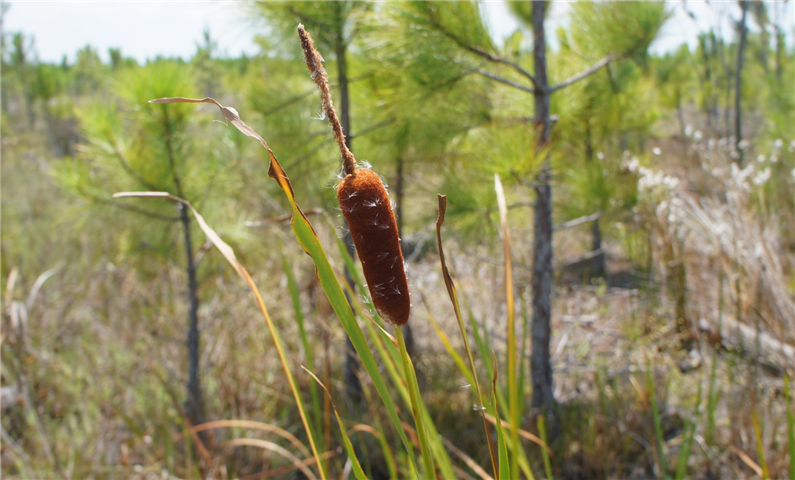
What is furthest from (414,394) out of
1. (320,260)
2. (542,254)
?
(542,254)

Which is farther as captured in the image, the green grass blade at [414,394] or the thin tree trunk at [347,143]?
the thin tree trunk at [347,143]

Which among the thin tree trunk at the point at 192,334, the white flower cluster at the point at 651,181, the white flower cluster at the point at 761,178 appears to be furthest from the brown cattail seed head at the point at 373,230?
the white flower cluster at the point at 761,178

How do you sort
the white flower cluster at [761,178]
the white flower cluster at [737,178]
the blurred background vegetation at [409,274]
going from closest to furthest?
the blurred background vegetation at [409,274], the white flower cluster at [737,178], the white flower cluster at [761,178]

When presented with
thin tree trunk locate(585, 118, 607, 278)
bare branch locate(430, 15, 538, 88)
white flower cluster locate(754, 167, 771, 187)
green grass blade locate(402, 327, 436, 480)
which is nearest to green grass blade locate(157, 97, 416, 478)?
green grass blade locate(402, 327, 436, 480)

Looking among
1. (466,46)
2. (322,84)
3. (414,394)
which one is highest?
(466,46)

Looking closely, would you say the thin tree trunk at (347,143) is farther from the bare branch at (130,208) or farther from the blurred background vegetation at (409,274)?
the bare branch at (130,208)

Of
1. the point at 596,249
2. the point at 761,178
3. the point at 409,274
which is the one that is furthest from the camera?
the point at 596,249

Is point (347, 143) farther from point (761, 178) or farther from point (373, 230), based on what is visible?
point (761, 178)
